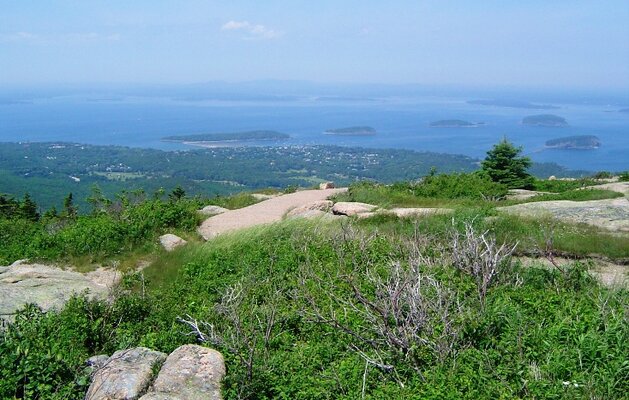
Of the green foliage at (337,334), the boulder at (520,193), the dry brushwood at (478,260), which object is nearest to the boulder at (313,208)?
the green foliage at (337,334)

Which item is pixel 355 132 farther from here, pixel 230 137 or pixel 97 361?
pixel 97 361

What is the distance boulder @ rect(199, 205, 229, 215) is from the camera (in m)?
13.8

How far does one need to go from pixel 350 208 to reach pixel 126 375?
8176mm

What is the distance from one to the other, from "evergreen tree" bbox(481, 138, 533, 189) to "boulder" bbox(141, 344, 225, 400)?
47.3 ft

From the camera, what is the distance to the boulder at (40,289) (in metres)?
6.87

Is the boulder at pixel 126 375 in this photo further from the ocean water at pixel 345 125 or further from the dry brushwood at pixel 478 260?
the ocean water at pixel 345 125

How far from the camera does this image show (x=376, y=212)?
1147 cm

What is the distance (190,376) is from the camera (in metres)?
4.75

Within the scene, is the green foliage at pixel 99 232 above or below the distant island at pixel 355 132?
above

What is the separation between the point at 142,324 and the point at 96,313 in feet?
1.92

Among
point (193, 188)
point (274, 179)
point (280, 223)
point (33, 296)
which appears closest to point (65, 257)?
point (33, 296)

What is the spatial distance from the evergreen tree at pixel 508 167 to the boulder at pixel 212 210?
8.91 m

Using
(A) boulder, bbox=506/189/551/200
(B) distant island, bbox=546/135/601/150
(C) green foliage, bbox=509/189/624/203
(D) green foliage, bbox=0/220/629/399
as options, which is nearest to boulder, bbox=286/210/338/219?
(D) green foliage, bbox=0/220/629/399

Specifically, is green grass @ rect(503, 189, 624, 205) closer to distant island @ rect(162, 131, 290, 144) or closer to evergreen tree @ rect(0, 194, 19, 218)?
evergreen tree @ rect(0, 194, 19, 218)
